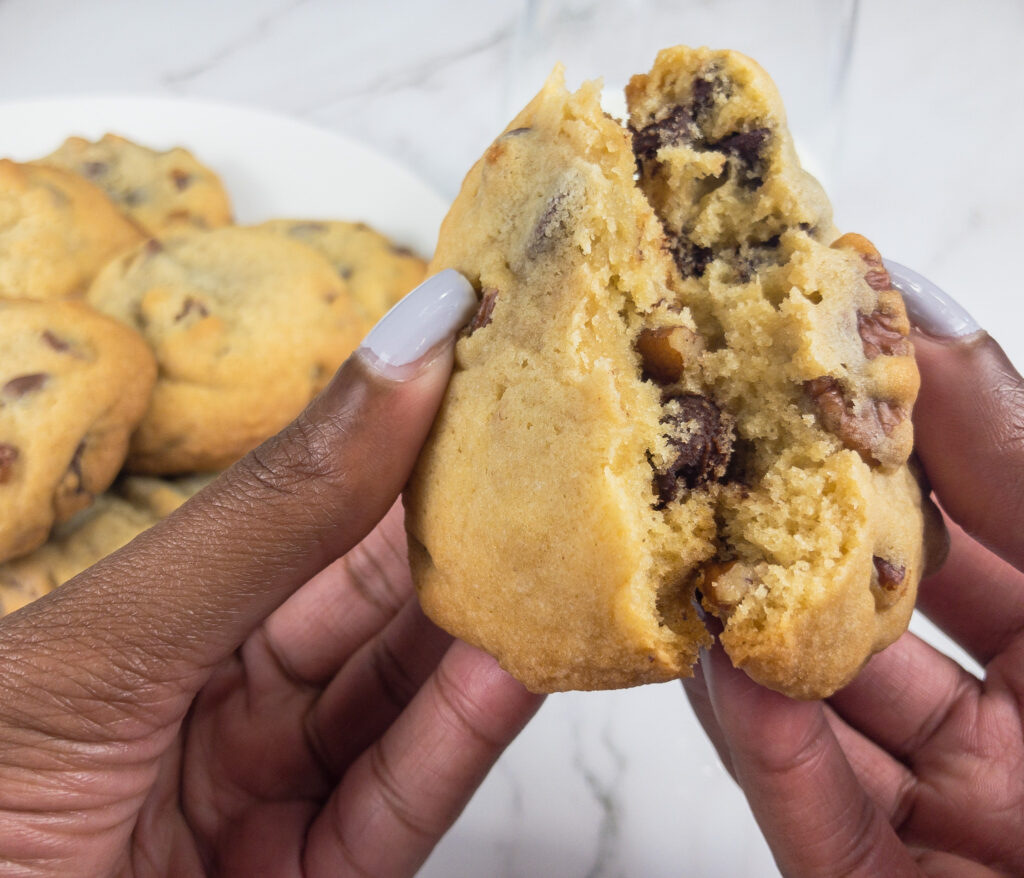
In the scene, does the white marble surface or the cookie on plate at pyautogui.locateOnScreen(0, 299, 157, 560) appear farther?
the white marble surface

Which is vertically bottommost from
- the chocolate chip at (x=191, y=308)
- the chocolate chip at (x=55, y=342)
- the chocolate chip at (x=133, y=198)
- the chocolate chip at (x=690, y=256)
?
the chocolate chip at (x=55, y=342)

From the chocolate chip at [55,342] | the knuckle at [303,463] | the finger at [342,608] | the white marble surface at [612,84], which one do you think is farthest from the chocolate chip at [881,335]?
the chocolate chip at [55,342]

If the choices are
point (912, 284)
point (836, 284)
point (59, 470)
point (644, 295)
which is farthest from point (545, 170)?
point (59, 470)

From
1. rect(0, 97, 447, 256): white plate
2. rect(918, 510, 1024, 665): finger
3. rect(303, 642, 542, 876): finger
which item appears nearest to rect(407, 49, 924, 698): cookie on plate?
rect(303, 642, 542, 876): finger

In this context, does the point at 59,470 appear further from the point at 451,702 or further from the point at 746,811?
the point at 746,811

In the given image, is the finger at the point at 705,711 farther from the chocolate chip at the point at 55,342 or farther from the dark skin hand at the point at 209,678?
the chocolate chip at the point at 55,342

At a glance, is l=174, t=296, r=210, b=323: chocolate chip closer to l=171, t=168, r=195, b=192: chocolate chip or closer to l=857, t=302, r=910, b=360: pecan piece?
l=171, t=168, r=195, b=192: chocolate chip
